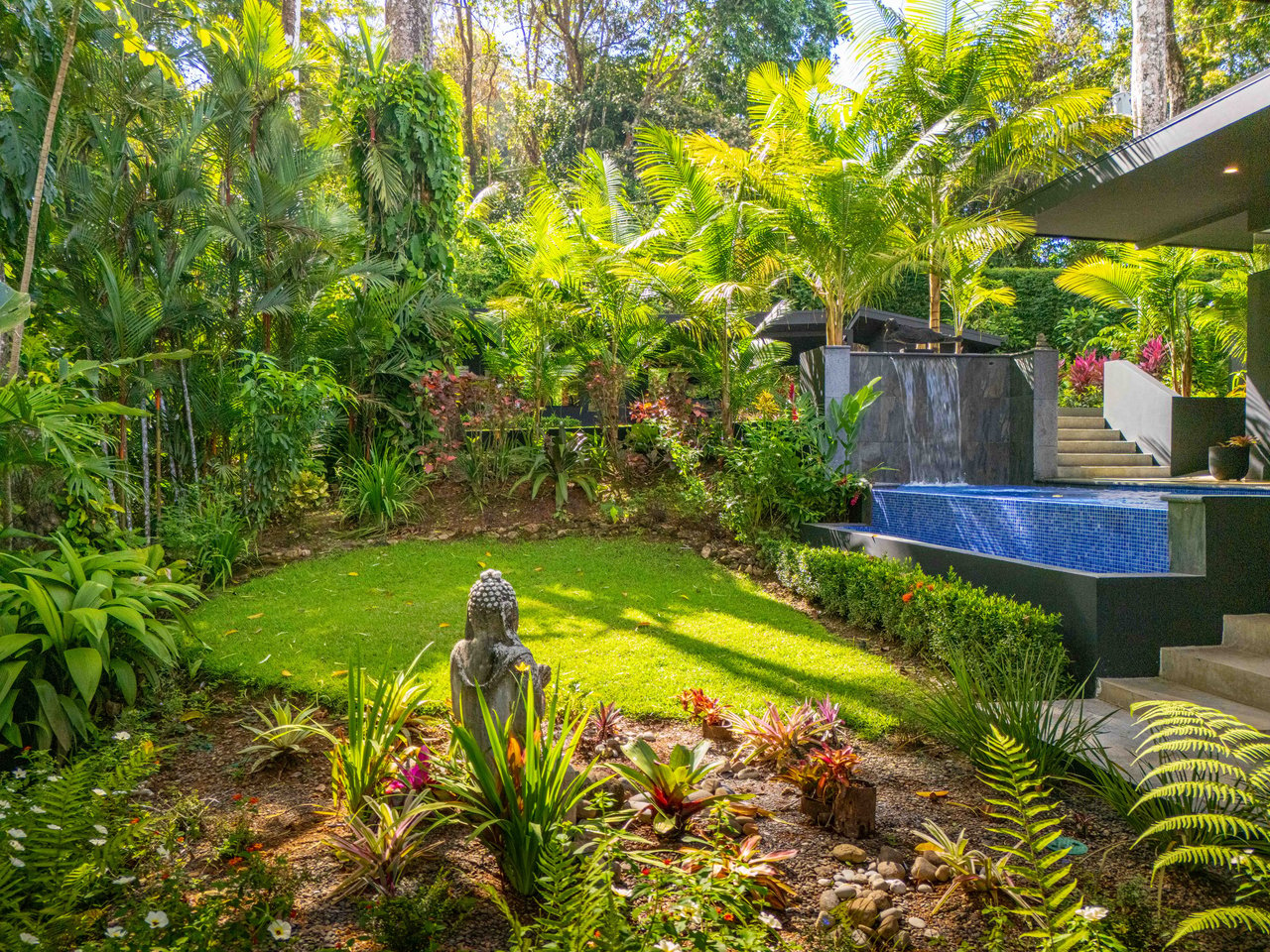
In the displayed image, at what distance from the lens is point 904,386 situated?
32.1 feet

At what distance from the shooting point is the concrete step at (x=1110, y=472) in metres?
10.2

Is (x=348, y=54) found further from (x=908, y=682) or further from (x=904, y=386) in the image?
(x=908, y=682)

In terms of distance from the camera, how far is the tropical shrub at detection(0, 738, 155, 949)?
214 cm

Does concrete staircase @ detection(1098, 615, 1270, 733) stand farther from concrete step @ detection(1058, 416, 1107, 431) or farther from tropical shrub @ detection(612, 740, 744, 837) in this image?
concrete step @ detection(1058, 416, 1107, 431)

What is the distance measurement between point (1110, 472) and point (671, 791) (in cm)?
961

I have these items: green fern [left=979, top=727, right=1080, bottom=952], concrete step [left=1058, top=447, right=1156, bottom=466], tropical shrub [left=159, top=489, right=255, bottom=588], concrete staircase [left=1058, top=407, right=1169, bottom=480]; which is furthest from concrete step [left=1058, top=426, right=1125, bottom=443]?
tropical shrub [left=159, top=489, right=255, bottom=588]

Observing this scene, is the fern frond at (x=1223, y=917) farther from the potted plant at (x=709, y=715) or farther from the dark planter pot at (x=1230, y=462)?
the dark planter pot at (x=1230, y=462)

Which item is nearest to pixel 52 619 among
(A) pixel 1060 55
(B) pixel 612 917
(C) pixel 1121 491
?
(B) pixel 612 917

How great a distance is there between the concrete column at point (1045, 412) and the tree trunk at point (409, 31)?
8.78 metres

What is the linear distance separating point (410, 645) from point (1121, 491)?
756 centimetres

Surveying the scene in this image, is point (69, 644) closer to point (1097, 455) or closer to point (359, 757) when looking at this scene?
point (359, 757)

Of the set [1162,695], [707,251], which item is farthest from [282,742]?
[707,251]

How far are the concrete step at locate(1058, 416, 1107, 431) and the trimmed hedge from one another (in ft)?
21.4

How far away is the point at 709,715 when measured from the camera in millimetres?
4031
